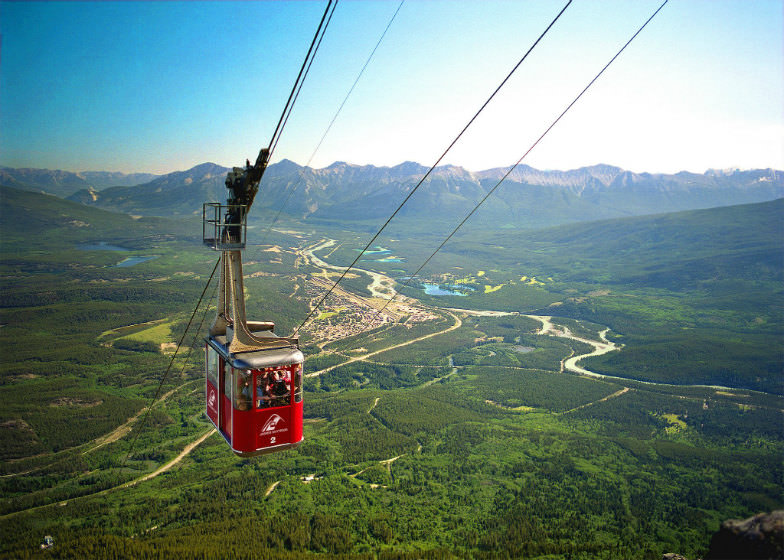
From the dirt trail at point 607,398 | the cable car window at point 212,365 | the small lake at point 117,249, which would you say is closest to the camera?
the cable car window at point 212,365

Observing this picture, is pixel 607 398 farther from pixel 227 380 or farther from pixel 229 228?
pixel 229 228

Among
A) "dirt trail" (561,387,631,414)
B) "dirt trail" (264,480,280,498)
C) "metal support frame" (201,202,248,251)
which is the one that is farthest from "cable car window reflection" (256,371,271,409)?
"dirt trail" (561,387,631,414)

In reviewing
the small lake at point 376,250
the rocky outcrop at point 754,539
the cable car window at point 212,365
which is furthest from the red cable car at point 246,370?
the small lake at point 376,250

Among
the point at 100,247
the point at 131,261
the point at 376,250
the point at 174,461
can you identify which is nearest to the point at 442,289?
the point at 376,250

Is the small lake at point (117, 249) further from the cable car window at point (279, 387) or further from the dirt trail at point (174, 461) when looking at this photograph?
the cable car window at point (279, 387)

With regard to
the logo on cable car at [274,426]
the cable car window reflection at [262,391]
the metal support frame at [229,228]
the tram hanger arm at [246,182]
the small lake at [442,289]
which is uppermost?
the tram hanger arm at [246,182]

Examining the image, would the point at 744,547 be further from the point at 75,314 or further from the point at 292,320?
the point at 75,314

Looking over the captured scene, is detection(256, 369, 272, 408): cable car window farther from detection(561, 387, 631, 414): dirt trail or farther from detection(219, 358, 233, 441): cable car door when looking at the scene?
detection(561, 387, 631, 414): dirt trail
